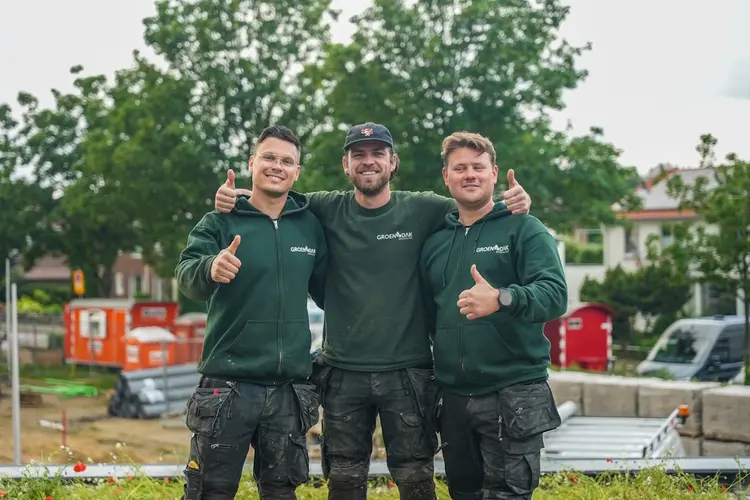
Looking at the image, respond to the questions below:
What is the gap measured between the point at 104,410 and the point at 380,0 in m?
11.1

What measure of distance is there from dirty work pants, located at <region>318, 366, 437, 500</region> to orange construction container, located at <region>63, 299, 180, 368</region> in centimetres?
2249

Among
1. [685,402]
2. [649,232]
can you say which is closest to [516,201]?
[685,402]

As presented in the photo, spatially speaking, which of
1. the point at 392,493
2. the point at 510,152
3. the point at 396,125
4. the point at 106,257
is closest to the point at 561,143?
the point at 510,152

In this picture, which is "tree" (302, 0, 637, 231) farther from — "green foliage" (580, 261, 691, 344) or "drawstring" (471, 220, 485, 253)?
"drawstring" (471, 220, 485, 253)

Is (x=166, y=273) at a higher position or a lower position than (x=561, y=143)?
lower

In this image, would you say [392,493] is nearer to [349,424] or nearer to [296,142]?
[349,424]

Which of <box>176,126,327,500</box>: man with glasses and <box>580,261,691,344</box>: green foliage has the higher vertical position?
<box>176,126,327,500</box>: man with glasses

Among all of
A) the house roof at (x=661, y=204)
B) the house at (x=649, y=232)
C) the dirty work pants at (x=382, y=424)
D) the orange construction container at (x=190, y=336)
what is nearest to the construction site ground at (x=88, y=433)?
the orange construction container at (x=190, y=336)

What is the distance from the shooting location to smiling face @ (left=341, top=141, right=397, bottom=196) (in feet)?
15.3

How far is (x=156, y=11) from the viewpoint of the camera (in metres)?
26.5

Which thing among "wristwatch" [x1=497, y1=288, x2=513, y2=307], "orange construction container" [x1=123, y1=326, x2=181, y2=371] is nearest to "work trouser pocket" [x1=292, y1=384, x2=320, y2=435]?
"wristwatch" [x1=497, y1=288, x2=513, y2=307]

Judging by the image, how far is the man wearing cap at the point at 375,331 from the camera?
15.2 ft

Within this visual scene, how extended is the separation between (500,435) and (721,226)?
59.1 ft

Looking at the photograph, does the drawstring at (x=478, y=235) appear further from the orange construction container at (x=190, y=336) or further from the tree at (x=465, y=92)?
the orange construction container at (x=190, y=336)
